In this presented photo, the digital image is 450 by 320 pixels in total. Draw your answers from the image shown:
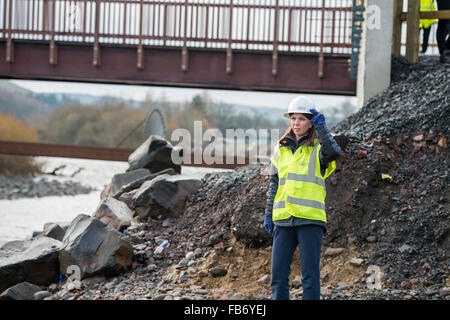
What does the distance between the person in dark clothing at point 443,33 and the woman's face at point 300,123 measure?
8535mm

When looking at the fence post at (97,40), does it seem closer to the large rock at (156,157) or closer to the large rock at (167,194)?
the large rock at (156,157)

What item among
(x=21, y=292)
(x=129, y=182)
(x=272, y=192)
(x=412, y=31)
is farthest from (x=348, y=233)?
(x=412, y=31)

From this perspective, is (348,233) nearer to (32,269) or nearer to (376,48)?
(32,269)

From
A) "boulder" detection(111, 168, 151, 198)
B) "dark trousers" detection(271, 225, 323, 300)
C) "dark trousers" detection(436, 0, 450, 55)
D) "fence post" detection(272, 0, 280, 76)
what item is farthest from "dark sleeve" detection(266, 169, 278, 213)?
"fence post" detection(272, 0, 280, 76)

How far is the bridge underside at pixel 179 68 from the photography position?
1742 centimetres

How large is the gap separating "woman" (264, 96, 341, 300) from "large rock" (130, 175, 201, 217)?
4749 millimetres

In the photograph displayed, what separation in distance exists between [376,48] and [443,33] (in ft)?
6.10

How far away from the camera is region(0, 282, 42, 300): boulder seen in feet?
22.0

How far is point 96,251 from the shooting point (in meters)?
7.30

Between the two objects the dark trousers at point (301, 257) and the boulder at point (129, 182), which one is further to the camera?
the boulder at point (129, 182)

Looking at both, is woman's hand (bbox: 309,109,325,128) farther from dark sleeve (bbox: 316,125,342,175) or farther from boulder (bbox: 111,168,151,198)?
boulder (bbox: 111,168,151,198)

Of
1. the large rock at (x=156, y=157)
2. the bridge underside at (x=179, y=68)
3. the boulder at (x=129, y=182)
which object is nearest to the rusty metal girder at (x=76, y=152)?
the bridge underside at (x=179, y=68)

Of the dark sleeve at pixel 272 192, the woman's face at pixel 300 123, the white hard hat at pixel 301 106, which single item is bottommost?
the dark sleeve at pixel 272 192

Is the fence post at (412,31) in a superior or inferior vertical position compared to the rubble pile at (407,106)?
superior
